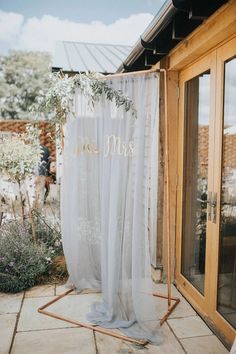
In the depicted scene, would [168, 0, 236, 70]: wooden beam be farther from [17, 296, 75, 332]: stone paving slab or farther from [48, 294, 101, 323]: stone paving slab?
[17, 296, 75, 332]: stone paving slab

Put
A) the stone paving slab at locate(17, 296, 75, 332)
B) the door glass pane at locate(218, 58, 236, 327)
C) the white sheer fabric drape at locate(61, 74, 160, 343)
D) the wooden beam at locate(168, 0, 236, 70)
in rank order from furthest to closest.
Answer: the stone paving slab at locate(17, 296, 75, 332), the white sheer fabric drape at locate(61, 74, 160, 343), the door glass pane at locate(218, 58, 236, 327), the wooden beam at locate(168, 0, 236, 70)

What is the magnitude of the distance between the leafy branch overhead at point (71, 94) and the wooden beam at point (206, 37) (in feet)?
2.82

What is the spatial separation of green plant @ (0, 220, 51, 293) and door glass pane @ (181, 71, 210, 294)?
187 centimetres

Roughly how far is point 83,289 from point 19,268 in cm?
85

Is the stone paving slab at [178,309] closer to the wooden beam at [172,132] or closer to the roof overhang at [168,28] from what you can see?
the wooden beam at [172,132]

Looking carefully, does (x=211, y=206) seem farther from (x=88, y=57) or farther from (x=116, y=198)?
(x=88, y=57)

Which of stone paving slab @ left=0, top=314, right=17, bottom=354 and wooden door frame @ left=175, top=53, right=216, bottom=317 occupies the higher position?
wooden door frame @ left=175, top=53, right=216, bottom=317

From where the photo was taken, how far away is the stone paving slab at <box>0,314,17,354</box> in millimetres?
2875

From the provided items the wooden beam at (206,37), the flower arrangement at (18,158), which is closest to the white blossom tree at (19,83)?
the flower arrangement at (18,158)

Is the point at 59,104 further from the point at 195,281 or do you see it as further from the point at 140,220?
the point at 195,281

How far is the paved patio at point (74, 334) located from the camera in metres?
2.86

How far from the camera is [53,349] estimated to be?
9.41ft

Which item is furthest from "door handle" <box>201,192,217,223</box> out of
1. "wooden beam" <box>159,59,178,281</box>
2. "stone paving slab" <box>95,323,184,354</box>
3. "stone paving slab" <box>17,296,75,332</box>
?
"stone paving slab" <box>17,296,75,332</box>

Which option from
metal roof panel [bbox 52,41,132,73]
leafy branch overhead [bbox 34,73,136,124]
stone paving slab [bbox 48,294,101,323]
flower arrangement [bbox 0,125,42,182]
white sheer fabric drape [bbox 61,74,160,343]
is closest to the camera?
white sheer fabric drape [bbox 61,74,160,343]
